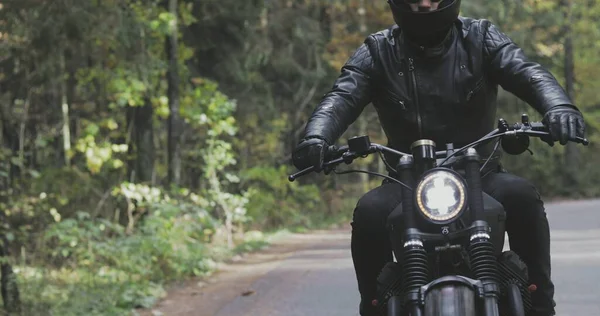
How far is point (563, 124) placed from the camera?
357cm

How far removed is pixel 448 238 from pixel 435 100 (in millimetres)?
852

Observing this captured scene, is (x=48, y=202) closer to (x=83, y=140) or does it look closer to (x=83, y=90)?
(x=83, y=140)

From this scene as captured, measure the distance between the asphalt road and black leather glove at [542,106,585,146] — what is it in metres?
3.52

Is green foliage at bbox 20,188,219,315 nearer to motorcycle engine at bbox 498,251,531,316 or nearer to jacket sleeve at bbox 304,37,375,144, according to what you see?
jacket sleeve at bbox 304,37,375,144

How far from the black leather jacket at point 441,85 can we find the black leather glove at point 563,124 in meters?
0.37

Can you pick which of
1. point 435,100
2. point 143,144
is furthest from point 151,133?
point 435,100

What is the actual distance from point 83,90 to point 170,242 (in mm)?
10757

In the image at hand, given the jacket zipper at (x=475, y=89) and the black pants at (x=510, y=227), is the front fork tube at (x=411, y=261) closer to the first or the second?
the black pants at (x=510, y=227)

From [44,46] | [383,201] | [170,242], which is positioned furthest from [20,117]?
[383,201]

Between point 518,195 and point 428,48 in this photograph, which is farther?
point 428,48

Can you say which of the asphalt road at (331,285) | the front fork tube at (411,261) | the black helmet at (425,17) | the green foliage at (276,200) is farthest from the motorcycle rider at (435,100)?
the green foliage at (276,200)

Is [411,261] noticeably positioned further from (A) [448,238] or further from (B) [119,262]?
(B) [119,262]

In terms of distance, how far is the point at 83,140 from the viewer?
45.7 ft

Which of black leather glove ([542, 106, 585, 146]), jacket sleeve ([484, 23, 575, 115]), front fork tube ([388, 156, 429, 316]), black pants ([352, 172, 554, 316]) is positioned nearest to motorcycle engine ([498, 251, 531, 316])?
black pants ([352, 172, 554, 316])
